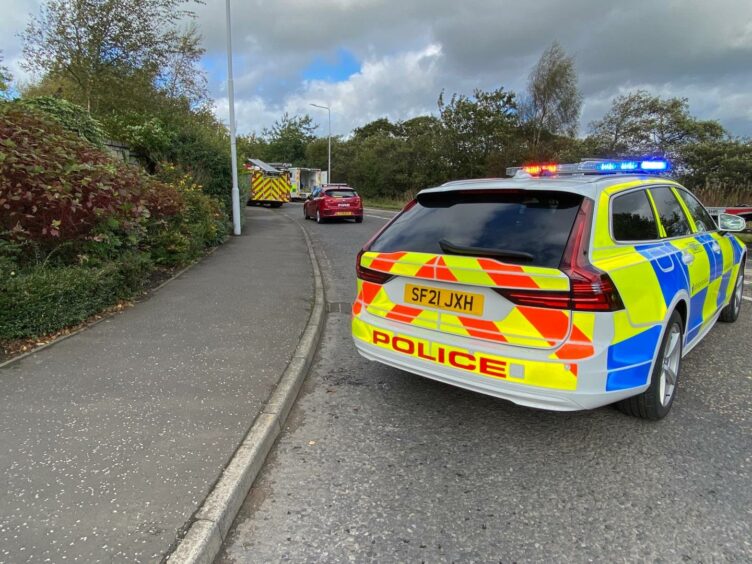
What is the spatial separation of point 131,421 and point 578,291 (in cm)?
284

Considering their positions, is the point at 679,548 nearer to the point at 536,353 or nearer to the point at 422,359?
the point at 536,353

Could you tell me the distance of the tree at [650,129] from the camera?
25062mm

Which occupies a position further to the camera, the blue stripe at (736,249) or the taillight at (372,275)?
the blue stripe at (736,249)

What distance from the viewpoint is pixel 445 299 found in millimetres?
3092

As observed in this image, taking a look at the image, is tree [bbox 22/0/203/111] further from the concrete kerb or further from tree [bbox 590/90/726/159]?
Result: tree [bbox 590/90/726/159]

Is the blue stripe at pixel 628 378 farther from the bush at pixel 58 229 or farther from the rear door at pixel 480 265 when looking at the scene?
the bush at pixel 58 229

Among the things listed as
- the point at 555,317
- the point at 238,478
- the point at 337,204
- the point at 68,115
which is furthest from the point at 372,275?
the point at 337,204

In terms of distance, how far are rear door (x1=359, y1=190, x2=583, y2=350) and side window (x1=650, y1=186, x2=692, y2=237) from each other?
1281 millimetres

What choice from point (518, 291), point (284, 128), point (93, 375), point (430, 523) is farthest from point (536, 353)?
point (284, 128)

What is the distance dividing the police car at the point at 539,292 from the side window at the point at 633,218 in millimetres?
14

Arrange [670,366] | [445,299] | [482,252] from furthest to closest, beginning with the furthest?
[670,366] < [445,299] < [482,252]

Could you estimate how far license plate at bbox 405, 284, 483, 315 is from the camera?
296cm

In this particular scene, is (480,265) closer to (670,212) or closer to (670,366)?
(670,366)

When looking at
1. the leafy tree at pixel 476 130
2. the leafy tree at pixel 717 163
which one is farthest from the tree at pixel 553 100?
the leafy tree at pixel 717 163
